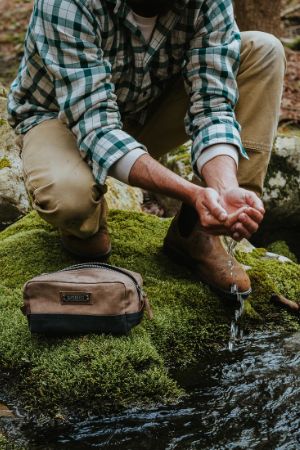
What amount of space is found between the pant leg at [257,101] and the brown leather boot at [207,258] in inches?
14.5

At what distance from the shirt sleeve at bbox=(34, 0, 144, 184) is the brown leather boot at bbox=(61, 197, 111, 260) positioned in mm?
529

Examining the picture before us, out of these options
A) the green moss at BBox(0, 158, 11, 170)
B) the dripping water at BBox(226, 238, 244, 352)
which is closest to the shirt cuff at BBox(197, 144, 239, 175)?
the dripping water at BBox(226, 238, 244, 352)

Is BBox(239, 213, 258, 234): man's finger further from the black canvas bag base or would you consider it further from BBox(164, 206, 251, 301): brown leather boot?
BBox(164, 206, 251, 301): brown leather boot

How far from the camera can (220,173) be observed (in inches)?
115

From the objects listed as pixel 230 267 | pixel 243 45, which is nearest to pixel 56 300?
pixel 230 267

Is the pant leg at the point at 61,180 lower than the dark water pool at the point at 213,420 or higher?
higher

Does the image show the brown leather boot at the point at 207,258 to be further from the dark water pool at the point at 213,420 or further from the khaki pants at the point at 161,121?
the dark water pool at the point at 213,420

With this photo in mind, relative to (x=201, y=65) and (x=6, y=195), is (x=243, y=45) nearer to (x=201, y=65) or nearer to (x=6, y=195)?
(x=201, y=65)

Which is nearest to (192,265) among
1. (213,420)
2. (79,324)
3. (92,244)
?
(92,244)

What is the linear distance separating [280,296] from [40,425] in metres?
1.65

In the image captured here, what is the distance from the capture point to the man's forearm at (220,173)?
9.42 feet

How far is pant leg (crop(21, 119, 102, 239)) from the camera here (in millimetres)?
3094

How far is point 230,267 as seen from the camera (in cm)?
337

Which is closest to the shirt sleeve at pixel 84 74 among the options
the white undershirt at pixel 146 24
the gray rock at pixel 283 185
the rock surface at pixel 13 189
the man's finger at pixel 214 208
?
the white undershirt at pixel 146 24
